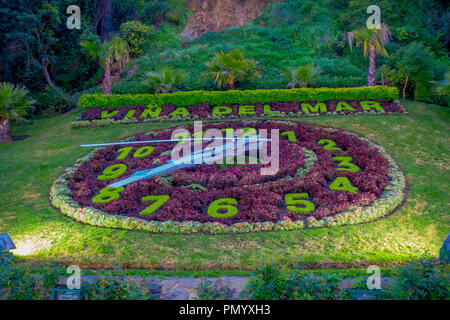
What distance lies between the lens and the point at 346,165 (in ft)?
41.2

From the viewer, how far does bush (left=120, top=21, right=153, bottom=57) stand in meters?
25.2

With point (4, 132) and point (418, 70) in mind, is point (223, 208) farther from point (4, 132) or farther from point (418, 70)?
point (418, 70)

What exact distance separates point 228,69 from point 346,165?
8.90 meters

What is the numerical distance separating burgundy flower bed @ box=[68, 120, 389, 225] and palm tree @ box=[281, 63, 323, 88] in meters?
5.67

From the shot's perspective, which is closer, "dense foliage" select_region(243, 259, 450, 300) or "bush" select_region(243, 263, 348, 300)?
"dense foliage" select_region(243, 259, 450, 300)

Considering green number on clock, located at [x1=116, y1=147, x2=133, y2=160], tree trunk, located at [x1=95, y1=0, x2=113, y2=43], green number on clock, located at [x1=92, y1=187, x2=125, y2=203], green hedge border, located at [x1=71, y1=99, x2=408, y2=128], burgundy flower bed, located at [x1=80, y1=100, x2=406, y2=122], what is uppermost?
tree trunk, located at [x1=95, y1=0, x2=113, y2=43]

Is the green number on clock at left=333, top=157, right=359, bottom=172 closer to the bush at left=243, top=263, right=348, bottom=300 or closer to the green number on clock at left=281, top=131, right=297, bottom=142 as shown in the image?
the green number on clock at left=281, top=131, right=297, bottom=142

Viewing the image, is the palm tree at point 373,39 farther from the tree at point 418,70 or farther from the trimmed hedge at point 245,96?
the trimmed hedge at point 245,96

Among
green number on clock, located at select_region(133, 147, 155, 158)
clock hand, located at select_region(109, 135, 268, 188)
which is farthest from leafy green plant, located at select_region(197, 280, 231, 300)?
green number on clock, located at select_region(133, 147, 155, 158)

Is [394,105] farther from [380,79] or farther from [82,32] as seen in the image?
[82,32]

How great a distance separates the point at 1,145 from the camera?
16.8m

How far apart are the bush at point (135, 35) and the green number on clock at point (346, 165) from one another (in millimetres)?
16167
